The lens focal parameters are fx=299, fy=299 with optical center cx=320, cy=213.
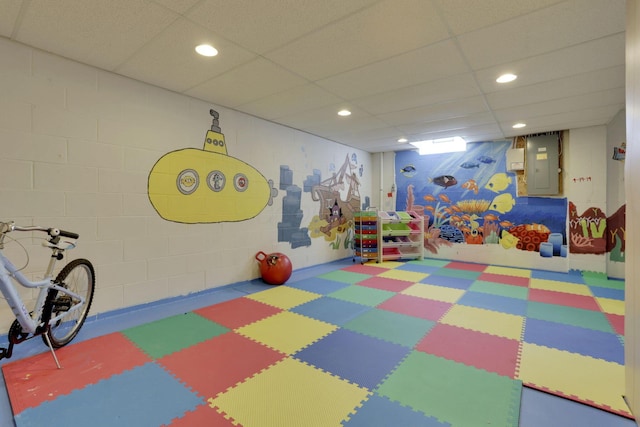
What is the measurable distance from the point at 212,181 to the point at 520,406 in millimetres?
3755

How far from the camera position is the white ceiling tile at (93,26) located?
2039mm

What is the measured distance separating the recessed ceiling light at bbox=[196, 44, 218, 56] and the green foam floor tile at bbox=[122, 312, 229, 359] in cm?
252

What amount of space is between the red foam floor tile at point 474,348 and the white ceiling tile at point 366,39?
2520 mm

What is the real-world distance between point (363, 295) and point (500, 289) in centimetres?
198

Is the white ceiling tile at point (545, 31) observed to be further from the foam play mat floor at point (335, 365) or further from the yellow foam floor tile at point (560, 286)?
the yellow foam floor tile at point (560, 286)

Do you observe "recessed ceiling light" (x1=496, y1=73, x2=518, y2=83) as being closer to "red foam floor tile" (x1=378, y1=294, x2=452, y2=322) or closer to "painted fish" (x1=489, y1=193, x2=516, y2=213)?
"red foam floor tile" (x1=378, y1=294, x2=452, y2=322)

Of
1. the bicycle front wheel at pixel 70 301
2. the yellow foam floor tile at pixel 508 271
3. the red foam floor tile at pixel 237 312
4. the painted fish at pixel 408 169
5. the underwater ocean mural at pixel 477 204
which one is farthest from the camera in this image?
the painted fish at pixel 408 169

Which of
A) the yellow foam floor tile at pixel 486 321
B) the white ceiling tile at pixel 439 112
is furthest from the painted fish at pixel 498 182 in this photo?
the yellow foam floor tile at pixel 486 321

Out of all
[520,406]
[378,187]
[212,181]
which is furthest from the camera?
[378,187]

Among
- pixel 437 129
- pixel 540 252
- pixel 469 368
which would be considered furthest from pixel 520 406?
pixel 540 252

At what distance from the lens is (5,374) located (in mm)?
2041

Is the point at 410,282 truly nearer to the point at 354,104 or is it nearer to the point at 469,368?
the point at 469,368

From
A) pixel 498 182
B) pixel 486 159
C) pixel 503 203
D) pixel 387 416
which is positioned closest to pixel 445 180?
pixel 486 159

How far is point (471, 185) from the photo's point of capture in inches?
242
